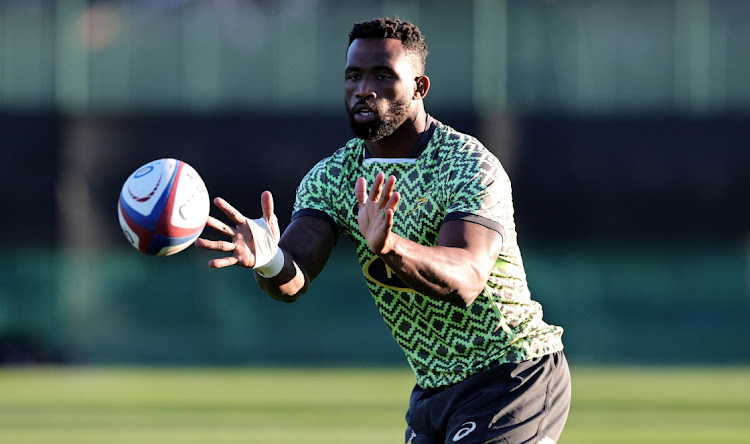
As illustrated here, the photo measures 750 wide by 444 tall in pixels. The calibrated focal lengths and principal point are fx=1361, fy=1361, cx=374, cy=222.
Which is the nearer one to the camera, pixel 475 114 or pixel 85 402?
pixel 85 402

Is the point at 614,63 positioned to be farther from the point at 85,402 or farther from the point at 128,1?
the point at 85,402

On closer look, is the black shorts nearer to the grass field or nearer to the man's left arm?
the man's left arm

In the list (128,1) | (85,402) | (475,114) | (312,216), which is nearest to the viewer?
(312,216)

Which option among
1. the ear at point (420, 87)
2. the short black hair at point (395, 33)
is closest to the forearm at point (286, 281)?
the ear at point (420, 87)

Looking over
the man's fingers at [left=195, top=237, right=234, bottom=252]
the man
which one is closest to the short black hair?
the man

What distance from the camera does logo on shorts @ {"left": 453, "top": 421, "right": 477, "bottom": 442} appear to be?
620 centimetres

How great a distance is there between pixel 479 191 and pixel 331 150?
18.0 meters

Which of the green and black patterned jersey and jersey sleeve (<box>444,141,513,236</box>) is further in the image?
the green and black patterned jersey

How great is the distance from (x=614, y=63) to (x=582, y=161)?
2.15 meters

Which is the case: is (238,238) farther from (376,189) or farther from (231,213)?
(376,189)

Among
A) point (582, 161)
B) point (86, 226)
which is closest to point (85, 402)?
point (86, 226)

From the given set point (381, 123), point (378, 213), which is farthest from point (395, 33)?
point (378, 213)

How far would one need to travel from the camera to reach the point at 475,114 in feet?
77.9

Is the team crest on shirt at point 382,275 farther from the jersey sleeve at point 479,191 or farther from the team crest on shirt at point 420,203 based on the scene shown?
the jersey sleeve at point 479,191
